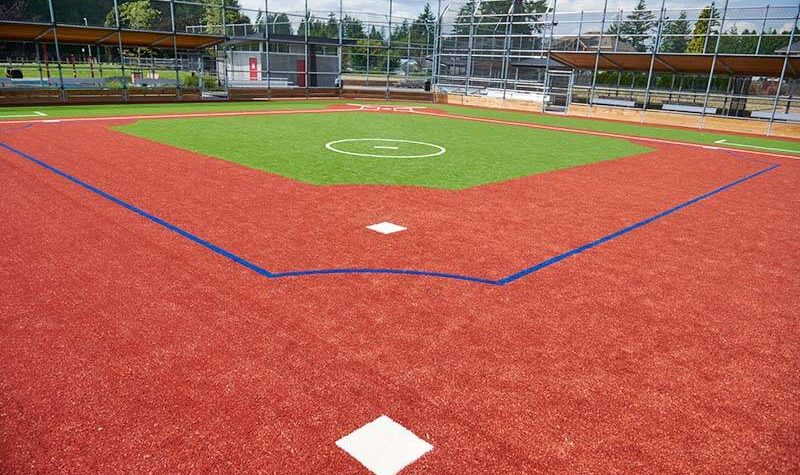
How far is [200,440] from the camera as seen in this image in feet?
9.32

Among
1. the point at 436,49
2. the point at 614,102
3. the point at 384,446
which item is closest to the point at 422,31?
the point at 436,49

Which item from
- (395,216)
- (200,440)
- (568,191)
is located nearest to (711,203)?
(568,191)

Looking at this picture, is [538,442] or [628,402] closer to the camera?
[538,442]

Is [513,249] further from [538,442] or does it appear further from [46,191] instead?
[46,191]

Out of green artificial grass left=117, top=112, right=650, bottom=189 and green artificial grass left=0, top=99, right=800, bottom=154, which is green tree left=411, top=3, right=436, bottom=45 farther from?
green artificial grass left=117, top=112, right=650, bottom=189

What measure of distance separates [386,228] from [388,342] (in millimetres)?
2846

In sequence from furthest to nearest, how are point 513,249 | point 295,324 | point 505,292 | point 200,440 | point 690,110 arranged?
point 690,110 < point 513,249 < point 505,292 < point 295,324 < point 200,440

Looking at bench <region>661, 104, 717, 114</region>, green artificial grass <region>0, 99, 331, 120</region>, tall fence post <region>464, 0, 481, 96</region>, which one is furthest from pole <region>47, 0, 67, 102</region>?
bench <region>661, 104, 717, 114</region>

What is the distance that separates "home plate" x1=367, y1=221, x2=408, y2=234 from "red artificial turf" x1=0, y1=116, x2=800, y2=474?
178 mm

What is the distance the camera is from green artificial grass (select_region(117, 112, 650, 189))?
1003 cm

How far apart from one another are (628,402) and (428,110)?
25021mm

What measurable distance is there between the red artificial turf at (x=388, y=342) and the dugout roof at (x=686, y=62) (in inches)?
780

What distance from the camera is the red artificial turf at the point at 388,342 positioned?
2875 millimetres

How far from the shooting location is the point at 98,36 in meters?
23.7
